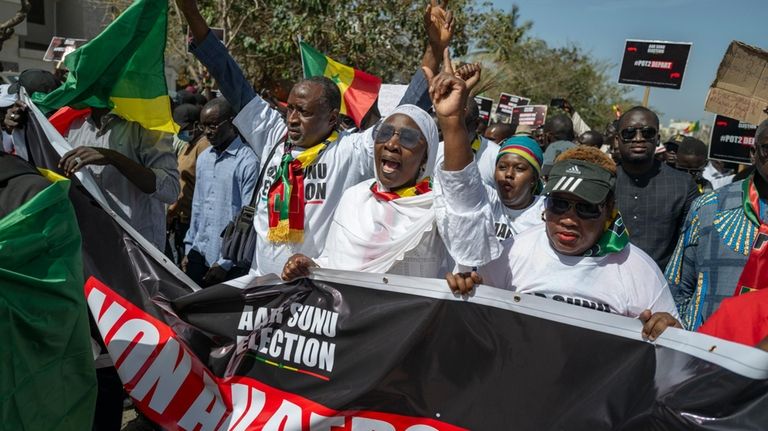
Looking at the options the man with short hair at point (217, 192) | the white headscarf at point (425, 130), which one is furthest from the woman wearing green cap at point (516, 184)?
the man with short hair at point (217, 192)

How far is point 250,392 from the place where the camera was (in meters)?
2.76

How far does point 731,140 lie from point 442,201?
20.2 feet

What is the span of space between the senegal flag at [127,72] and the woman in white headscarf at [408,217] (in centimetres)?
157

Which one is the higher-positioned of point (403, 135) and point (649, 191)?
point (403, 135)

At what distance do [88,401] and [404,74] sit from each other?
1536 centimetres

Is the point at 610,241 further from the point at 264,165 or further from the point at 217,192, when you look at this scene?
the point at 217,192

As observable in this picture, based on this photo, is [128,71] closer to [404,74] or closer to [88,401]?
[88,401]

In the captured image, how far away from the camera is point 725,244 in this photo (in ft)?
10.3

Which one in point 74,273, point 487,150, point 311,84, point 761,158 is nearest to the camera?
point 74,273

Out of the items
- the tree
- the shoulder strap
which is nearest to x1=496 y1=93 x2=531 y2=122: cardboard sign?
the shoulder strap

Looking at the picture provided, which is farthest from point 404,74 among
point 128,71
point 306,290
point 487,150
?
point 306,290

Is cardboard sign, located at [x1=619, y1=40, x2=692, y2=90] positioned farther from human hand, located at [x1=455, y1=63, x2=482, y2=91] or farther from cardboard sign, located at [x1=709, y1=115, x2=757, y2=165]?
human hand, located at [x1=455, y1=63, x2=482, y2=91]

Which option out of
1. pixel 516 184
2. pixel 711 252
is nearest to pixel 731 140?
pixel 516 184

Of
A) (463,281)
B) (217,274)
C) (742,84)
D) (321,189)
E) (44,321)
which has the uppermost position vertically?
(742,84)
